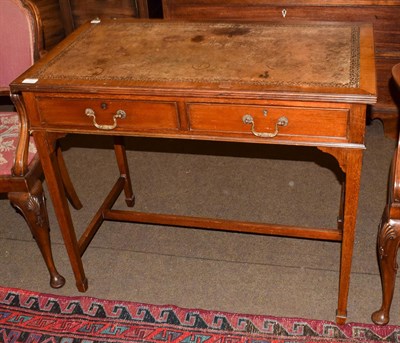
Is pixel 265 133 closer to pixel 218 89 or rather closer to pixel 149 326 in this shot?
pixel 218 89

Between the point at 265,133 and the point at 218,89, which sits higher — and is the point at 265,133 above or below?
below

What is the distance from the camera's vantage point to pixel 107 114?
7.09ft

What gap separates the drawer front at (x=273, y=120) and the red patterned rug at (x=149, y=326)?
0.94m

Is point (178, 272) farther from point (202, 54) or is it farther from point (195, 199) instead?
point (202, 54)

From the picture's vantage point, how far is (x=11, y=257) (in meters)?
3.01

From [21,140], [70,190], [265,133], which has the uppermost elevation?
[265,133]

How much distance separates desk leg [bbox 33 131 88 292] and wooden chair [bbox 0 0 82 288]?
0.42 ft

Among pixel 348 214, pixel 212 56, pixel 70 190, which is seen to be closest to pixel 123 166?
pixel 70 190

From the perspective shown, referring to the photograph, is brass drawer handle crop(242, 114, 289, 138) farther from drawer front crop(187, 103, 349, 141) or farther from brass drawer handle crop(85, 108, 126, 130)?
brass drawer handle crop(85, 108, 126, 130)

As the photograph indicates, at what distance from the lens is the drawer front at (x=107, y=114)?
2.11 m

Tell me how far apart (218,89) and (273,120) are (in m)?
0.23

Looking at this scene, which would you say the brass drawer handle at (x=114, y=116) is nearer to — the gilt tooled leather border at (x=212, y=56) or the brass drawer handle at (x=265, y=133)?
the gilt tooled leather border at (x=212, y=56)

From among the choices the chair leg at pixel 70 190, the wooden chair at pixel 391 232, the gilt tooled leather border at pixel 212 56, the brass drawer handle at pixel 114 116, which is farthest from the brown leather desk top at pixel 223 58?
the chair leg at pixel 70 190

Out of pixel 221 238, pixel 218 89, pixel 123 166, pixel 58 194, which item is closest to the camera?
pixel 218 89
